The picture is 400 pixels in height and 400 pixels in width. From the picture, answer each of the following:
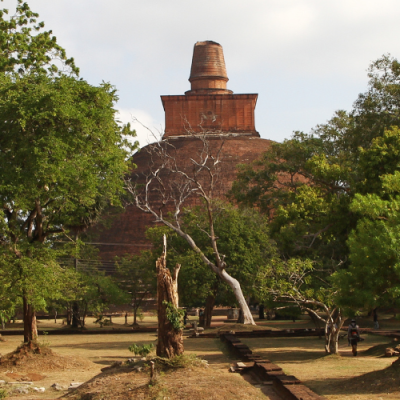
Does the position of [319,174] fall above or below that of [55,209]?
above

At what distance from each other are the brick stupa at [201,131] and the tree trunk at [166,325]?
28.2 meters

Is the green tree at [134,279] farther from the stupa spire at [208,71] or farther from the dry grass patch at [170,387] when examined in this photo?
the dry grass patch at [170,387]

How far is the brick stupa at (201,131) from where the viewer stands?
3903 centimetres

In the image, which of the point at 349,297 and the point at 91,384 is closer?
the point at 91,384

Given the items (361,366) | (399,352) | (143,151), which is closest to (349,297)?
(361,366)

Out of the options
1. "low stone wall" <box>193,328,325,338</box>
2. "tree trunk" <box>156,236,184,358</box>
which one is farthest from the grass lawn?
"tree trunk" <box>156,236,184,358</box>

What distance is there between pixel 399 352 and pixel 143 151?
32494 millimetres

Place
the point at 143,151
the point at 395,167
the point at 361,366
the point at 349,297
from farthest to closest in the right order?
the point at 143,151
the point at 395,167
the point at 361,366
the point at 349,297

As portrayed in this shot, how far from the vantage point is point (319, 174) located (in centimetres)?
1623

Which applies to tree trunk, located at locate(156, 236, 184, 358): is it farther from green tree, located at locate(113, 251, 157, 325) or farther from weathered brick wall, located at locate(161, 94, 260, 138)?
weathered brick wall, located at locate(161, 94, 260, 138)

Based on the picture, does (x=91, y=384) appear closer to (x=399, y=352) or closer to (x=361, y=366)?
(x=361, y=366)

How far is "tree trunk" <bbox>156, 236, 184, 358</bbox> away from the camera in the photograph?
31.2 feet

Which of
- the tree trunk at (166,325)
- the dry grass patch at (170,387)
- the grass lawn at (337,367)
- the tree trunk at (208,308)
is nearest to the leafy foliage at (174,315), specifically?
the tree trunk at (166,325)

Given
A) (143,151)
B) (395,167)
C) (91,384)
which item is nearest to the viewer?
(91,384)
